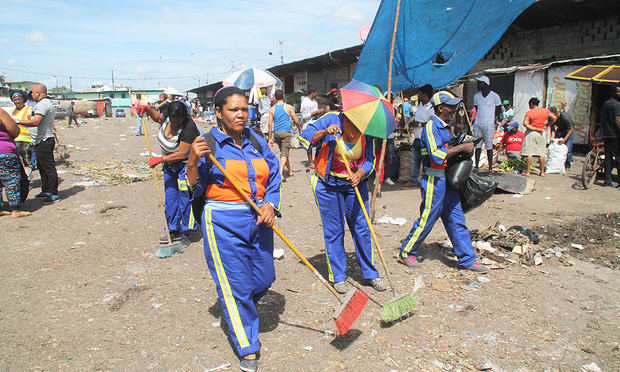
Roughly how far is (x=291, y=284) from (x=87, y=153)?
11.9 meters

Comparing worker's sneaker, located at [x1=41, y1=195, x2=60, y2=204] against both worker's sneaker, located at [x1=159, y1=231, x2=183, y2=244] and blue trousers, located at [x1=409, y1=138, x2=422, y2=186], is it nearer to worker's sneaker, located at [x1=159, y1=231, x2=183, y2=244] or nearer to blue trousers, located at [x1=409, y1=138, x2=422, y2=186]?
worker's sneaker, located at [x1=159, y1=231, x2=183, y2=244]

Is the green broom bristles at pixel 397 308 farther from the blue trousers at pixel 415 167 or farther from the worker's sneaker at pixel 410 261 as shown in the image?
the blue trousers at pixel 415 167

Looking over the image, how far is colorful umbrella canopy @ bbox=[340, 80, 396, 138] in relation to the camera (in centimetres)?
339

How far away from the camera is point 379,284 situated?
3889 millimetres

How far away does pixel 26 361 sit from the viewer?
281cm

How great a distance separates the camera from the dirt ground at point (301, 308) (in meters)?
2.85

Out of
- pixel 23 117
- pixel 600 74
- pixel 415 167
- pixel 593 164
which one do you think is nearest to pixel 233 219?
pixel 415 167

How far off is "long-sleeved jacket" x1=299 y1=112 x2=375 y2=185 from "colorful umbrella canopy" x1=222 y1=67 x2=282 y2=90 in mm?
6291

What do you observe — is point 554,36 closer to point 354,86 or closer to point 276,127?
point 276,127

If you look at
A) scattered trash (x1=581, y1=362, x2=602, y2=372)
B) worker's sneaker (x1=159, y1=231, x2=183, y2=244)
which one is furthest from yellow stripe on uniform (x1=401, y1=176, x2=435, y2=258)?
worker's sneaker (x1=159, y1=231, x2=183, y2=244)

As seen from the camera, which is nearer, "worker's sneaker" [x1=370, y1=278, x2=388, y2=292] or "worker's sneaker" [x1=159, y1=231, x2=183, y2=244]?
"worker's sneaker" [x1=370, y1=278, x2=388, y2=292]

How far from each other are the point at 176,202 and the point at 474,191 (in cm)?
354

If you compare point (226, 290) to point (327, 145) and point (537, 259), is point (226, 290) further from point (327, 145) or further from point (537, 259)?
point (537, 259)

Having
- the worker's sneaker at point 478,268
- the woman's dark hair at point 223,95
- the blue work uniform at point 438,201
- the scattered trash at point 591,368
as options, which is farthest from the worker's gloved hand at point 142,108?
the scattered trash at point 591,368
